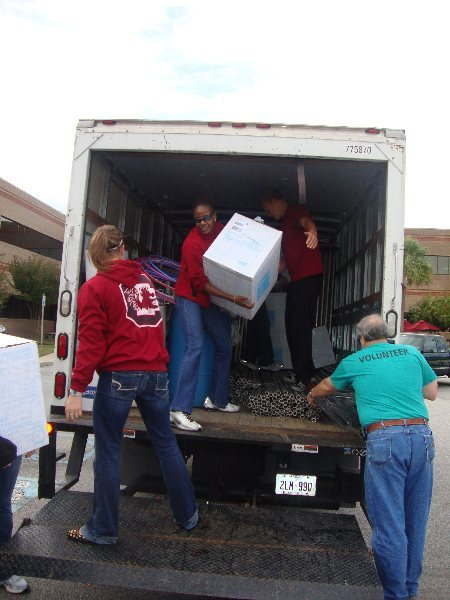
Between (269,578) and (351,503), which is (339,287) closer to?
(351,503)

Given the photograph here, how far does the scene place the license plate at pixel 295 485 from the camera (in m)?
4.04

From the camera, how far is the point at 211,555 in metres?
3.36

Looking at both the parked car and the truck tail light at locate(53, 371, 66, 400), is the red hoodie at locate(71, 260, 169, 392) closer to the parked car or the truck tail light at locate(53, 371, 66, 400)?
the truck tail light at locate(53, 371, 66, 400)

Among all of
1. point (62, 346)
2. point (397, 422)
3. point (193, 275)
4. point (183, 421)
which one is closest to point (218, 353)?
point (193, 275)

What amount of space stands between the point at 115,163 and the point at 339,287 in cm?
326

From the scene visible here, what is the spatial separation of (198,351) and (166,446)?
99cm

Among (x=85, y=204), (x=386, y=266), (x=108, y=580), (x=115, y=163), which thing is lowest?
(x=108, y=580)

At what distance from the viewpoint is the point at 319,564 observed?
3.30 metres

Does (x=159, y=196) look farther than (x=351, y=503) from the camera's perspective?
Yes

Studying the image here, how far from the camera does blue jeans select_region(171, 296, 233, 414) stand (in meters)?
4.31

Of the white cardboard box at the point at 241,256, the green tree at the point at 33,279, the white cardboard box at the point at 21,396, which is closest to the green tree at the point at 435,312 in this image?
the green tree at the point at 33,279

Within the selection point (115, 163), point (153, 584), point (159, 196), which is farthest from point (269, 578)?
point (159, 196)

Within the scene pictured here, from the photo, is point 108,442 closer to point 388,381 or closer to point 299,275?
point 388,381

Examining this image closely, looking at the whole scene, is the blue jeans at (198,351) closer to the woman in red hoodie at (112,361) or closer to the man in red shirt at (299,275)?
the woman in red hoodie at (112,361)
